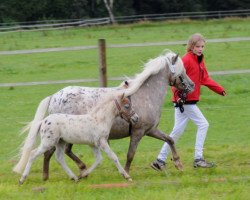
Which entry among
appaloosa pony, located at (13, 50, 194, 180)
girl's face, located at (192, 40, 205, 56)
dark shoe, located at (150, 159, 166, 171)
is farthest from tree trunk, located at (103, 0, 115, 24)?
appaloosa pony, located at (13, 50, 194, 180)

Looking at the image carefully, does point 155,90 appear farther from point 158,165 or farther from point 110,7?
point 110,7

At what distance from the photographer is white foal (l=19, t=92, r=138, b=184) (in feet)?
25.2

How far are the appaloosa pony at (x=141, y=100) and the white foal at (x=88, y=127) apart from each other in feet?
1.25

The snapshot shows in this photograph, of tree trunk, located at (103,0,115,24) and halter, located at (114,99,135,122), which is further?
tree trunk, located at (103,0,115,24)

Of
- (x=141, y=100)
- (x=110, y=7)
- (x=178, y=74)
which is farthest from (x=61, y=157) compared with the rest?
(x=110, y=7)

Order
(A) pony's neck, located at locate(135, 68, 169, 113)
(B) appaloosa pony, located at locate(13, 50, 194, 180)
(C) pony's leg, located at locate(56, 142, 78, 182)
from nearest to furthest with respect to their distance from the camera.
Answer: (C) pony's leg, located at locate(56, 142, 78, 182)
(B) appaloosa pony, located at locate(13, 50, 194, 180)
(A) pony's neck, located at locate(135, 68, 169, 113)

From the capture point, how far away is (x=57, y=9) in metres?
58.3

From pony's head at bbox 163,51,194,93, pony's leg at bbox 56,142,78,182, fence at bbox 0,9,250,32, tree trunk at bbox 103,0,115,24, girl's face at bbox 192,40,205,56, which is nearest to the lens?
pony's leg at bbox 56,142,78,182

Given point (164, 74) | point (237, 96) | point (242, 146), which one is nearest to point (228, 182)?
point (164, 74)

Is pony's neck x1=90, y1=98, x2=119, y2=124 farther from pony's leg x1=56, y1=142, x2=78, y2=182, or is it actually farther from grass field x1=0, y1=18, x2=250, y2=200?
grass field x1=0, y1=18, x2=250, y2=200

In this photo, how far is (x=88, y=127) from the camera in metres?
7.68

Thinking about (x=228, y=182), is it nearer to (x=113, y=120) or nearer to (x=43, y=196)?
(x=113, y=120)

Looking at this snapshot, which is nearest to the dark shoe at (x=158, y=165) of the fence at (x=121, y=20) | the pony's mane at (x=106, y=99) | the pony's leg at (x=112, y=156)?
the pony's leg at (x=112, y=156)

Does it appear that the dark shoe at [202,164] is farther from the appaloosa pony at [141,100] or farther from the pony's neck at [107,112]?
the pony's neck at [107,112]
